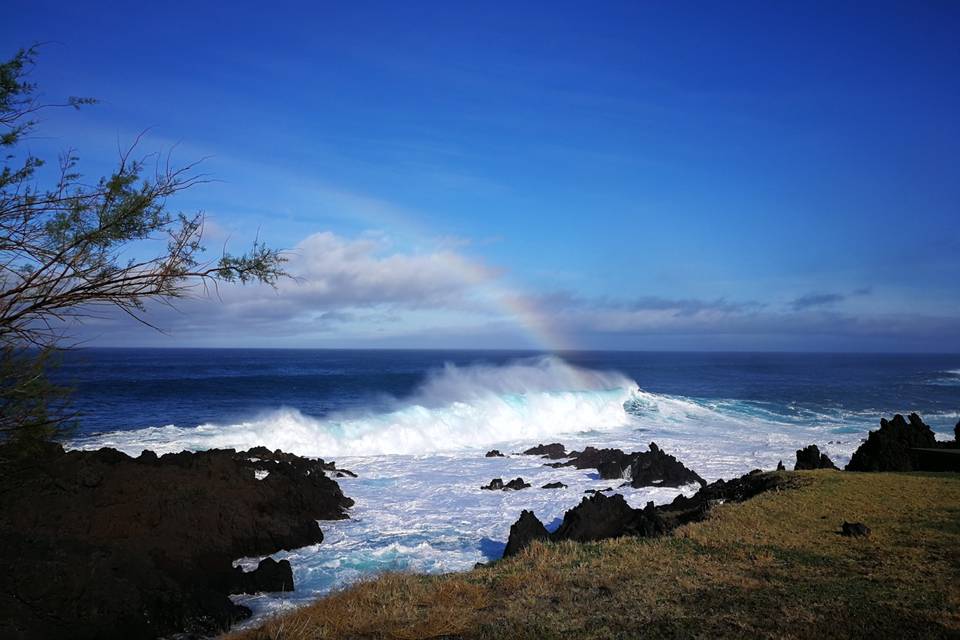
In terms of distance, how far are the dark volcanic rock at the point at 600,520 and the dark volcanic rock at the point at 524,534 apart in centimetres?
60

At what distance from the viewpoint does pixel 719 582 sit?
25.2 feet

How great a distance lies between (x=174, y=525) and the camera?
1343 centimetres

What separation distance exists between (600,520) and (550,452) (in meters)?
16.9

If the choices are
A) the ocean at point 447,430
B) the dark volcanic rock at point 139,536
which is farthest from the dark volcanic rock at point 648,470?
the dark volcanic rock at point 139,536

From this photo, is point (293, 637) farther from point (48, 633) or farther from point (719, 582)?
point (719, 582)

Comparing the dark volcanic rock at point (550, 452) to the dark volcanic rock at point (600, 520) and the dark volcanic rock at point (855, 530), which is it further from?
the dark volcanic rock at point (855, 530)

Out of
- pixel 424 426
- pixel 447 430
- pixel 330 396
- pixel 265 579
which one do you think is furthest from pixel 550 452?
pixel 330 396

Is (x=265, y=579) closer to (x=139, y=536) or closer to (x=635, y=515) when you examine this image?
(x=139, y=536)

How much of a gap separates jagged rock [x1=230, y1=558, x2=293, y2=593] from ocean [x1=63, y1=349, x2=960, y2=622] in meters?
0.30

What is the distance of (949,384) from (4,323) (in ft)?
329

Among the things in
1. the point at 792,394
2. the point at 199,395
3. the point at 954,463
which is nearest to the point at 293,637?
the point at 954,463

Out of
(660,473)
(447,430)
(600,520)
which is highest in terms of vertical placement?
(600,520)

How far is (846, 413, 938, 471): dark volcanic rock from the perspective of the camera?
17953 millimetres

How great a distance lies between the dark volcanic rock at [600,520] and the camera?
41.7 feet
